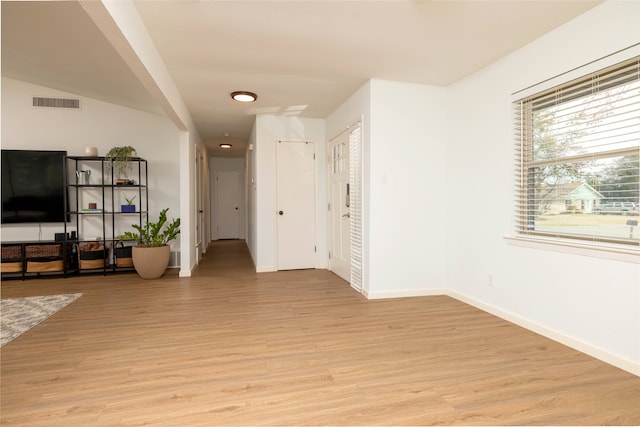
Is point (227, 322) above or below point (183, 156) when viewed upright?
below

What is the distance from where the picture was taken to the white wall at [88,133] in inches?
198

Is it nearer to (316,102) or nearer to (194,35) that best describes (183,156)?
(316,102)

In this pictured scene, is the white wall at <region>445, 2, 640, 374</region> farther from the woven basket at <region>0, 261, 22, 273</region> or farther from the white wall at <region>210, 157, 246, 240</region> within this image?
the white wall at <region>210, 157, 246, 240</region>

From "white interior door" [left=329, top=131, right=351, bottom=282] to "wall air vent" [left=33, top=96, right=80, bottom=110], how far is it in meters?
4.01

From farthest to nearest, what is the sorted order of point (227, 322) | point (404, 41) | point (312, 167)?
1. point (312, 167)
2. point (227, 322)
3. point (404, 41)

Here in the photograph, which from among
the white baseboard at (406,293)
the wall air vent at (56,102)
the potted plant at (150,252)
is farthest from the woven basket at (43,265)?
the white baseboard at (406,293)

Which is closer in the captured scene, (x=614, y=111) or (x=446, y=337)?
(x=614, y=111)

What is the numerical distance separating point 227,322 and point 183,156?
286 centimetres

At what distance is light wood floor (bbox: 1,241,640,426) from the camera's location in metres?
1.71

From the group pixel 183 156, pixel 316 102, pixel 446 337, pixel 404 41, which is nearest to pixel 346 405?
pixel 446 337

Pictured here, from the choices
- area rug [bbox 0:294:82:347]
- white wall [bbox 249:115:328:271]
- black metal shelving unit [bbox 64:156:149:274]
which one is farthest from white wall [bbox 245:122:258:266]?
area rug [bbox 0:294:82:347]

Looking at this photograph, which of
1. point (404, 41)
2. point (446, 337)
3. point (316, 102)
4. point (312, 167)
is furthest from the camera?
point (312, 167)

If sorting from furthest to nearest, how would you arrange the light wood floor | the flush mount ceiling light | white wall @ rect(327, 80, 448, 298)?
the flush mount ceiling light, white wall @ rect(327, 80, 448, 298), the light wood floor

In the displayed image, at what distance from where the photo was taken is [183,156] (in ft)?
16.1
